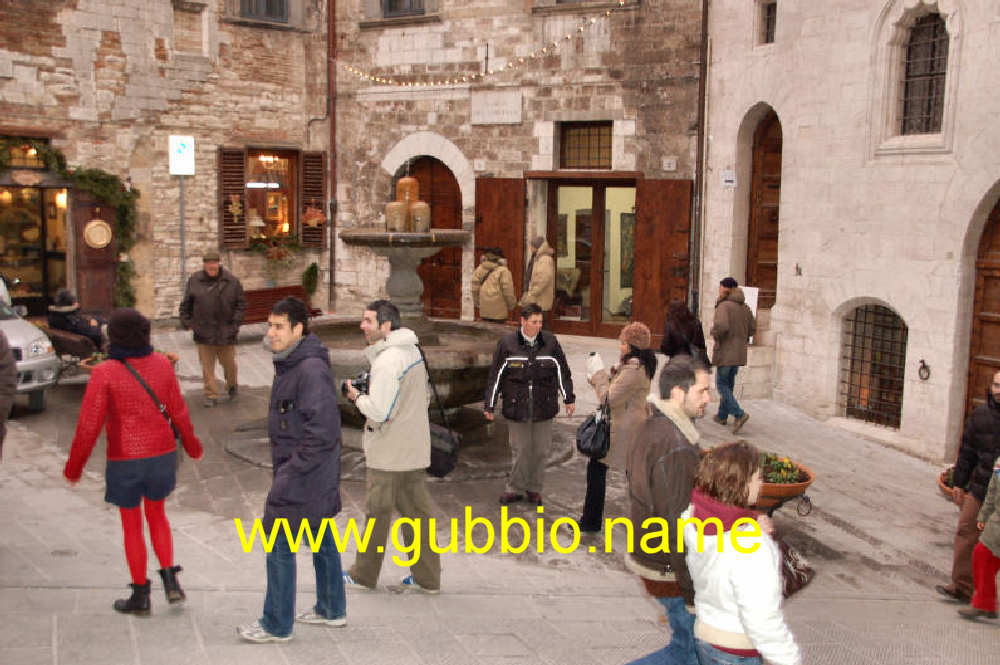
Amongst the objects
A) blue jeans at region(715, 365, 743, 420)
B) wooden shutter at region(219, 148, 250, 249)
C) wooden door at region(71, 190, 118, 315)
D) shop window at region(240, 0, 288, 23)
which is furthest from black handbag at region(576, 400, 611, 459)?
shop window at region(240, 0, 288, 23)

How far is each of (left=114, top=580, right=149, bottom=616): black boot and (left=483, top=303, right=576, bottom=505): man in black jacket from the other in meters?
2.98

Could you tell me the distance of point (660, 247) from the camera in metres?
15.2

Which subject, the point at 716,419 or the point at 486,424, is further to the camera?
the point at 716,419

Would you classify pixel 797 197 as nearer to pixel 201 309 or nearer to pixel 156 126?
pixel 201 309

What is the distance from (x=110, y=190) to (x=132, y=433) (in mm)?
11061

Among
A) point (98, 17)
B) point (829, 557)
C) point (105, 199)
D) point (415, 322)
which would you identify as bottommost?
point (829, 557)

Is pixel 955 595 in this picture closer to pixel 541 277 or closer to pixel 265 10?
pixel 541 277

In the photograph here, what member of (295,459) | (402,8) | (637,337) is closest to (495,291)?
(402,8)

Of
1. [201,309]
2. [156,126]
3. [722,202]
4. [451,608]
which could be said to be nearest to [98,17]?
[156,126]

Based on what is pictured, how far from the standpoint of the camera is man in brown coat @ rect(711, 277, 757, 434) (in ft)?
36.1

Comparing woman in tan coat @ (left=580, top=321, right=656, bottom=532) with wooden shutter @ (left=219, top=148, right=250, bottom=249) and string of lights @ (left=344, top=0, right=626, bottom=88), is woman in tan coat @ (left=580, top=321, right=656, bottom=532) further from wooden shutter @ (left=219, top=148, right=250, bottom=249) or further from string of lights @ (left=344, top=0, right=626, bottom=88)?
wooden shutter @ (left=219, top=148, right=250, bottom=249)

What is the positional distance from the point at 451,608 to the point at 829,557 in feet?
10.0

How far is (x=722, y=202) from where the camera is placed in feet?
46.6

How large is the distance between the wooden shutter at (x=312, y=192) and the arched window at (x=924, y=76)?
997cm
